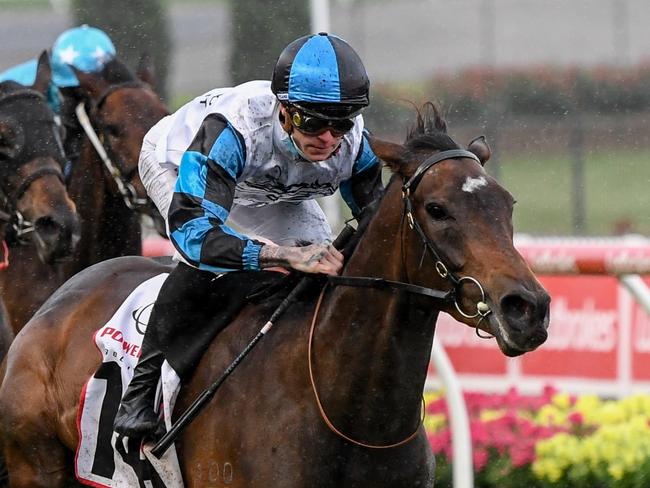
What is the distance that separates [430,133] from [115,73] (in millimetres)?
2906

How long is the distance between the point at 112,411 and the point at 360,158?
113 centimetres

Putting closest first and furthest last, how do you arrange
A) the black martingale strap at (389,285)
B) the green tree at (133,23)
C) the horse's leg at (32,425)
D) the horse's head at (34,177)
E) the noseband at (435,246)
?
the noseband at (435,246)
the black martingale strap at (389,285)
the horse's leg at (32,425)
the horse's head at (34,177)
the green tree at (133,23)

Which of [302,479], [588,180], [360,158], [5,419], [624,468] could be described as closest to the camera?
[302,479]

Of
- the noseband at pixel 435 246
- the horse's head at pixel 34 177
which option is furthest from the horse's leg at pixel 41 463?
the noseband at pixel 435 246

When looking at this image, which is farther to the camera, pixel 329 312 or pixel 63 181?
pixel 63 181

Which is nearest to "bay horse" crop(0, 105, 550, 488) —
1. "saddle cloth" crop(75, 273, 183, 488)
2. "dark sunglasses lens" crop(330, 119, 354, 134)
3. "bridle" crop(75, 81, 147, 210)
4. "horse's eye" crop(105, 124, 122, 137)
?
"dark sunglasses lens" crop(330, 119, 354, 134)

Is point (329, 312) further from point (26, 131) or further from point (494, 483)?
Answer: point (26, 131)

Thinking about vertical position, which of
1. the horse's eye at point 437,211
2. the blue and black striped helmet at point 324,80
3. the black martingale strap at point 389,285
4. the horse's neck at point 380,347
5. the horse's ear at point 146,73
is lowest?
the horse's neck at point 380,347

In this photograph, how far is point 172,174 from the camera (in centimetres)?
410

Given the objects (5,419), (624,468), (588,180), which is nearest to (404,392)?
(5,419)

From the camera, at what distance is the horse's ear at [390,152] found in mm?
3441

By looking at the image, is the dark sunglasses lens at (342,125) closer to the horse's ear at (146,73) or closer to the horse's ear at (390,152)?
the horse's ear at (390,152)

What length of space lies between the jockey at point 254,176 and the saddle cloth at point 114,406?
176mm

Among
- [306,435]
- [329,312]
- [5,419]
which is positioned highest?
[329,312]
